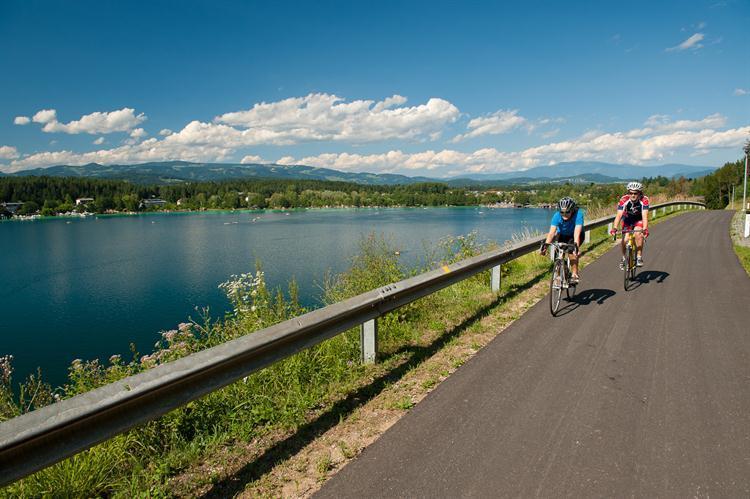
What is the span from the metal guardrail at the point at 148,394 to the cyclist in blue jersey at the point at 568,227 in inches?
159

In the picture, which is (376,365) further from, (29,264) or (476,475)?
(29,264)

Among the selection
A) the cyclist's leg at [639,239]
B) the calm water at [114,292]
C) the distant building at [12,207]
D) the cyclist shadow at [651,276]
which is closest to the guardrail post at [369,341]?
the calm water at [114,292]

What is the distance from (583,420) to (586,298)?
4963 millimetres

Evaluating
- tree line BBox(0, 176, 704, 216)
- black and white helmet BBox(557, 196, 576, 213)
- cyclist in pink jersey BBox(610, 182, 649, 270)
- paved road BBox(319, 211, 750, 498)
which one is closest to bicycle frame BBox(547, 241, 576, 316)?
paved road BBox(319, 211, 750, 498)

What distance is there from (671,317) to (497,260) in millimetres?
3054

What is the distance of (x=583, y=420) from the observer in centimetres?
374

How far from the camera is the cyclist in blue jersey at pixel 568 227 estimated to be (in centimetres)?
738

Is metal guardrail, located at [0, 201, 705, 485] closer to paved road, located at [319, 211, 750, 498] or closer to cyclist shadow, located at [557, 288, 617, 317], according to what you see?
paved road, located at [319, 211, 750, 498]

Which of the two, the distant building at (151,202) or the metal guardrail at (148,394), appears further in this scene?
the distant building at (151,202)

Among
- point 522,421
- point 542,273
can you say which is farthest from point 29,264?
point 522,421

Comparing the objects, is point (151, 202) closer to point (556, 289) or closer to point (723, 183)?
point (723, 183)

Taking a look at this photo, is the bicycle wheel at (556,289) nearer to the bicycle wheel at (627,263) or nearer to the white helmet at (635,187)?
the bicycle wheel at (627,263)

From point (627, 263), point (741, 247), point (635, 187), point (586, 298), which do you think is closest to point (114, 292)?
point (586, 298)

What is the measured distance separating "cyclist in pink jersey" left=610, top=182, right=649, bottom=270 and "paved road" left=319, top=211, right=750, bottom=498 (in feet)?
8.59
